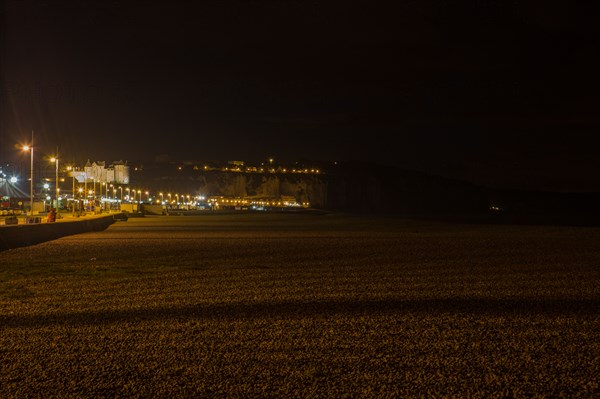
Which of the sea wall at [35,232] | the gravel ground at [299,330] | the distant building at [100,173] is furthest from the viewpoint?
the distant building at [100,173]

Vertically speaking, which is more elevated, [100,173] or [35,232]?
[100,173]

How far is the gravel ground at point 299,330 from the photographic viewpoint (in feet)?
21.2

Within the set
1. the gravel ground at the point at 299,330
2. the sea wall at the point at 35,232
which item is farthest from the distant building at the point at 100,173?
the gravel ground at the point at 299,330

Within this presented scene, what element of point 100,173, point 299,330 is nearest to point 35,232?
point 299,330

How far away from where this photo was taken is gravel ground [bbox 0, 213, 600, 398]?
Result: 254 inches

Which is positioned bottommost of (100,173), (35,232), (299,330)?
(299,330)

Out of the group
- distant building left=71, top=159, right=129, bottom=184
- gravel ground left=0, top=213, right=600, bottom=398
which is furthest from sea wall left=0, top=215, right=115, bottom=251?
distant building left=71, top=159, right=129, bottom=184

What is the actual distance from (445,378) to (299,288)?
22.2 feet

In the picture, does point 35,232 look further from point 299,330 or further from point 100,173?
point 100,173

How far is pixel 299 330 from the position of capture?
893cm

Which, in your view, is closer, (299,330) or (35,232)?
(299,330)

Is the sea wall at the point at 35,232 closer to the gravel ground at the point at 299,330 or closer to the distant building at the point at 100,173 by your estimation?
the gravel ground at the point at 299,330

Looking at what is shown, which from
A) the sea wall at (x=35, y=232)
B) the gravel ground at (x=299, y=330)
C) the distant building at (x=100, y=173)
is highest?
the distant building at (x=100, y=173)

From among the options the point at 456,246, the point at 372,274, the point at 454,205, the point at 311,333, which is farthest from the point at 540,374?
the point at 454,205
